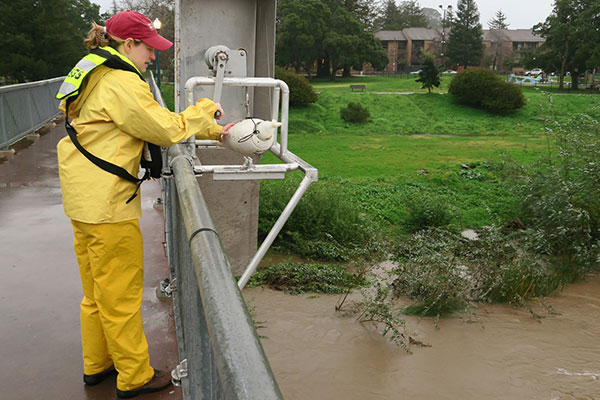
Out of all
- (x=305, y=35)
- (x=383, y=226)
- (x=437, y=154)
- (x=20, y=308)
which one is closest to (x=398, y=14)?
(x=305, y=35)

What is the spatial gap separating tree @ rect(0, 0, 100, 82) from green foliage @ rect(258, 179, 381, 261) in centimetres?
2427

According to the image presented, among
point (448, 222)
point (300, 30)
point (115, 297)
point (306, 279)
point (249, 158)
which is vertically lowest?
point (306, 279)

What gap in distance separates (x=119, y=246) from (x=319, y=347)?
325 cm

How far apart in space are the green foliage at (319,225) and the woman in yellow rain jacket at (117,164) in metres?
5.23

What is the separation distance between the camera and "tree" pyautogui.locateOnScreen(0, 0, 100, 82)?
93.4ft

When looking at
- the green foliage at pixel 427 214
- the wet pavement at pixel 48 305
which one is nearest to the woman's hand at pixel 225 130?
the wet pavement at pixel 48 305

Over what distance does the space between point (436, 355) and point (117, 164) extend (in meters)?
3.96

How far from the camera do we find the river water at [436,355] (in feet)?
16.9

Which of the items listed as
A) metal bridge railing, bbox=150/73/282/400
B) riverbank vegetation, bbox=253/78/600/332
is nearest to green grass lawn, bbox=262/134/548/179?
riverbank vegetation, bbox=253/78/600/332

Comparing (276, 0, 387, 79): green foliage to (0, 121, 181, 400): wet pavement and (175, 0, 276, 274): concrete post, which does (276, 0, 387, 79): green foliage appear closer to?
(0, 121, 181, 400): wet pavement

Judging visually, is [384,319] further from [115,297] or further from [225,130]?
[115,297]

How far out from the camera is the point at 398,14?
9200 centimetres

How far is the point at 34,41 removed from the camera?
29.8 metres

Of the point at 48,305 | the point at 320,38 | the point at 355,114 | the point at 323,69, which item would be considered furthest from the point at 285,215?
the point at 323,69
